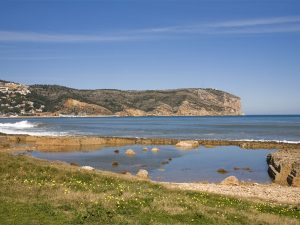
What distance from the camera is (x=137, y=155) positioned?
2413 inches

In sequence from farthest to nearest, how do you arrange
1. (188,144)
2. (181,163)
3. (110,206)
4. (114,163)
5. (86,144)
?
(86,144) < (188,144) < (181,163) < (114,163) < (110,206)

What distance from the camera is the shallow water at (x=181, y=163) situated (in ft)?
137

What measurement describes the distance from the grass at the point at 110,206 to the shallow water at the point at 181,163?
55.9 feet

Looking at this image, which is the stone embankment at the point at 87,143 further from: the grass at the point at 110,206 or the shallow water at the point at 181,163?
the grass at the point at 110,206

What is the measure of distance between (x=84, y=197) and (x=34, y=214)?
12.5 feet

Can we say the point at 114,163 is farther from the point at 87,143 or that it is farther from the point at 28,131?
the point at 28,131

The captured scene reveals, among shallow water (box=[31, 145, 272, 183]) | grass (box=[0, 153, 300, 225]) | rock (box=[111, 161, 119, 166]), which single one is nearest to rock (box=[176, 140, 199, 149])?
shallow water (box=[31, 145, 272, 183])

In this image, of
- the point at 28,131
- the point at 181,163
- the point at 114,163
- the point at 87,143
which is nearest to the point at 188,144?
the point at 87,143

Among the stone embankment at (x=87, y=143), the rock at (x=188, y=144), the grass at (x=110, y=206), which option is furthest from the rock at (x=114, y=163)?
the rock at (x=188, y=144)

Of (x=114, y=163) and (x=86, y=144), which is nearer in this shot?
(x=114, y=163)

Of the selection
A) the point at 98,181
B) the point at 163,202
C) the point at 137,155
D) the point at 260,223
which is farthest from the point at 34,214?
the point at 137,155

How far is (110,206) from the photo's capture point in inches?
680

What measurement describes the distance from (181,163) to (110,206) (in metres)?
34.6

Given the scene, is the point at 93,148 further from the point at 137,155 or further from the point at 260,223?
the point at 260,223
